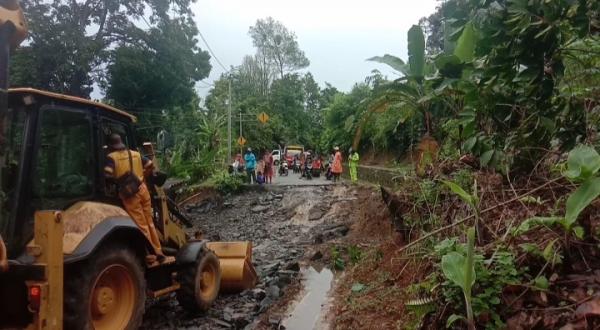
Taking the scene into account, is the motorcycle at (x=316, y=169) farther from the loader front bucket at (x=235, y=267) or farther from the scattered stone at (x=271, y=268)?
the loader front bucket at (x=235, y=267)

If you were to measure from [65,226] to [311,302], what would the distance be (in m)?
3.38

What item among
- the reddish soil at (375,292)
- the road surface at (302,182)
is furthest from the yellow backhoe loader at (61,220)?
the road surface at (302,182)

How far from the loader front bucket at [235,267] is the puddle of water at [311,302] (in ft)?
3.02

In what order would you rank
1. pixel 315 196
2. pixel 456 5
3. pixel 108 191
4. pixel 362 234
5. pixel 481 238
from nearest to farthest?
pixel 481 238, pixel 456 5, pixel 108 191, pixel 362 234, pixel 315 196

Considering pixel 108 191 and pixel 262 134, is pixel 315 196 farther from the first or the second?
pixel 262 134

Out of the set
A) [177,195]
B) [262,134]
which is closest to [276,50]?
[262,134]

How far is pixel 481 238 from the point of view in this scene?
3.62 metres

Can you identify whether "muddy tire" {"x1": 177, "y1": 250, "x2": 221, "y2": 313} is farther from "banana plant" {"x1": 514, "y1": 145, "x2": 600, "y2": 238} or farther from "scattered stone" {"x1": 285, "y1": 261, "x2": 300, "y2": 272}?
"banana plant" {"x1": 514, "y1": 145, "x2": 600, "y2": 238}

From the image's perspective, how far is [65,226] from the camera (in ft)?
14.2

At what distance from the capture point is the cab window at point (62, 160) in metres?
4.28

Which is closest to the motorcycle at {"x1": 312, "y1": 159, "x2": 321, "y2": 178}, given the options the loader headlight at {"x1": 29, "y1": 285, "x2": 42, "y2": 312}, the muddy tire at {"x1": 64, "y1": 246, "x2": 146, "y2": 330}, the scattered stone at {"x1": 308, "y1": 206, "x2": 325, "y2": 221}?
the scattered stone at {"x1": 308, "y1": 206, "x2": 325, "y2": 221}

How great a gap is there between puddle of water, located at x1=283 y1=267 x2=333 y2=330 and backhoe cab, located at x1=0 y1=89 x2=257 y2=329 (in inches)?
66.4

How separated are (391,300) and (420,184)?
202cm

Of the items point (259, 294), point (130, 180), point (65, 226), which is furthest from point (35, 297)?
point (259, 294)
